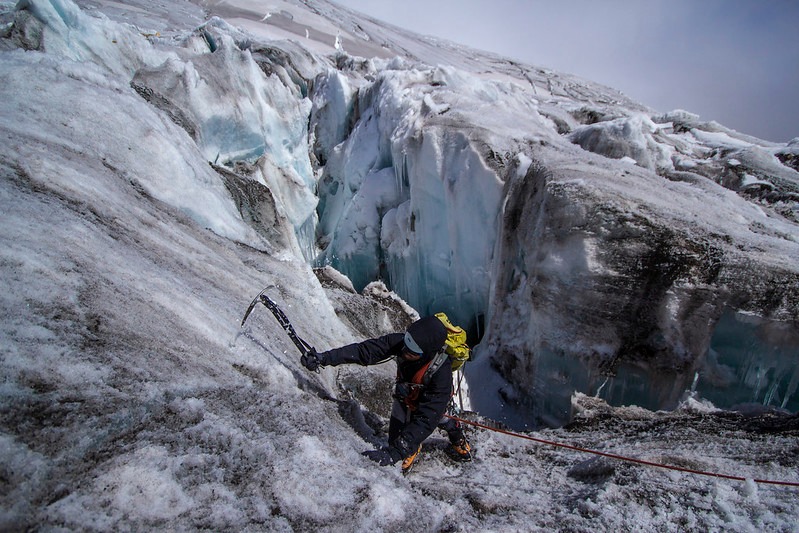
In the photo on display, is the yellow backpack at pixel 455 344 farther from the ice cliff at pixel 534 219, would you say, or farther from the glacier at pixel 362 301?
the ice cliff at pixel 534 219

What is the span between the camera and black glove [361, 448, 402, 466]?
2652 mm

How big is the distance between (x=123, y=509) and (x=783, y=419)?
182 inches

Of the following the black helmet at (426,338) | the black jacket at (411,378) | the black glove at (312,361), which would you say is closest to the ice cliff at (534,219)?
the black glove at (312,361)

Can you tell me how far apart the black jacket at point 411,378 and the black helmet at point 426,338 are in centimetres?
7

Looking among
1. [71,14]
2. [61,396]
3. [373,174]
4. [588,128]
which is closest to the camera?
[61,396]

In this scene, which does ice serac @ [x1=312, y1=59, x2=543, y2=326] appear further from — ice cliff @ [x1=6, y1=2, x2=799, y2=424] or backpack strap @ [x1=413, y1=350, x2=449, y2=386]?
backpack strap @ [x1=413, y1=350, x2=449, y2=386]

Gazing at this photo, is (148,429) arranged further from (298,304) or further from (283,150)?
(283,150)

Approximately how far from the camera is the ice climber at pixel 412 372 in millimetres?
2934

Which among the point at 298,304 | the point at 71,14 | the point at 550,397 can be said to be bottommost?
the point at 550,397

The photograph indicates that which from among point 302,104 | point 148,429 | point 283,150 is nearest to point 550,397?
point 148,429

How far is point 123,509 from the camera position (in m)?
1.55

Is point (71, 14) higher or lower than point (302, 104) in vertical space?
higher

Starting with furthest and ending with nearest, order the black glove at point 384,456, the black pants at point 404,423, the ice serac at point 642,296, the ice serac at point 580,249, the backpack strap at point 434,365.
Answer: the ice serac at point 580,249 < the ice serac at point 642,296 < the black pants at point 404,423 < the backpack strap at point 434,365 < the black glove at point 384,456

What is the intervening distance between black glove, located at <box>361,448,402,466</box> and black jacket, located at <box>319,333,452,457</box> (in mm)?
80
